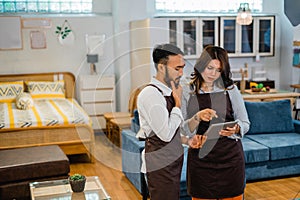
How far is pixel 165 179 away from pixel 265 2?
231 inches

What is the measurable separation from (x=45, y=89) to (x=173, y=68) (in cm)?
459

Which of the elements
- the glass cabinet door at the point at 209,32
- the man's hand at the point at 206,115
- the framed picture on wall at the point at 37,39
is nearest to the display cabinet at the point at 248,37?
the glass cabinet door at the point at 209,32

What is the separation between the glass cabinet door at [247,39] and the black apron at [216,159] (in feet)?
15.4

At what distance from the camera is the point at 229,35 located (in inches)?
263

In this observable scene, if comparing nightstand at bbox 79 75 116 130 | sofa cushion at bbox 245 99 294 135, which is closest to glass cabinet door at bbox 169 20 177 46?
nightstand at bbox 79 75 116 130

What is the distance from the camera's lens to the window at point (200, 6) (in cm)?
694

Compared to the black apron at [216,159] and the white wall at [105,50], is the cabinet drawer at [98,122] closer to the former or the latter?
the white wall at [105,50]

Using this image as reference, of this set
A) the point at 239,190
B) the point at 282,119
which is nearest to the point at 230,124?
the point at 239,190

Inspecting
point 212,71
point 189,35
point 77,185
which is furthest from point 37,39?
point 212,71

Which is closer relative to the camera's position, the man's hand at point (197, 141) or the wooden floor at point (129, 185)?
the man's hand at point (197, 141)

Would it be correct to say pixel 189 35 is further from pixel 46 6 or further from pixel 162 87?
pixel 162 87

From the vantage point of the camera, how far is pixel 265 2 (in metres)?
7.28

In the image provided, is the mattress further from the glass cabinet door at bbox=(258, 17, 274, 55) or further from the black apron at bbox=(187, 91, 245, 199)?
the glass cabinet door at bbox=(258, 17, 274, 55)

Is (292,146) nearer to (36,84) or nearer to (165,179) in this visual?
(165,179)
